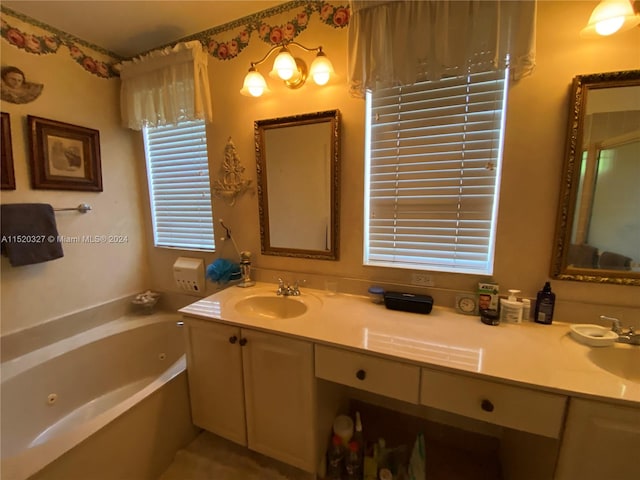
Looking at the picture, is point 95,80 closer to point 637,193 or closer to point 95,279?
point 95,279

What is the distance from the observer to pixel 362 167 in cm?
145

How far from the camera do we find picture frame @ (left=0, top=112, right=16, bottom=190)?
141 centimetres

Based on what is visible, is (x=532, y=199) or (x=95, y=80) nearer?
(x=532, y=199)

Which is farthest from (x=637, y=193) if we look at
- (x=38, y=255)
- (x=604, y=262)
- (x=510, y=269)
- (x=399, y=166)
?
(x=38, y=255)

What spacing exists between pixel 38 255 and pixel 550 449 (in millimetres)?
2584

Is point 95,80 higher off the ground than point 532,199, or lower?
higher

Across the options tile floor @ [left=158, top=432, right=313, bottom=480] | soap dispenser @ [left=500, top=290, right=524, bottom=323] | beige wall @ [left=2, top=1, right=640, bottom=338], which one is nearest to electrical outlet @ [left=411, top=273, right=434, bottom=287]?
beige wall @ [left=2, top=1, right=640, bottom=338]

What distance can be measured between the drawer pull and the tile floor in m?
0.97

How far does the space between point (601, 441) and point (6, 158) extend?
283 cm

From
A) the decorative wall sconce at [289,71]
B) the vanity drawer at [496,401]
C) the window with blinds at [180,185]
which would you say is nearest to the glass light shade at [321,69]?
the decorative wall sconce at [289,71]

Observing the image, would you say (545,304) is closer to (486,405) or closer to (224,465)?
(486,405)

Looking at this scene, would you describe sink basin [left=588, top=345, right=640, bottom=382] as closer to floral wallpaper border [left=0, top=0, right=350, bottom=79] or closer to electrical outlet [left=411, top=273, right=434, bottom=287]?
electrical outlet [left=411, top=273, right=434, bottom=287]

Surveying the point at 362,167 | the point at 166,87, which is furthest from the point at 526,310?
the point at 166,87

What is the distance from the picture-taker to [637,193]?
1.04 meters
